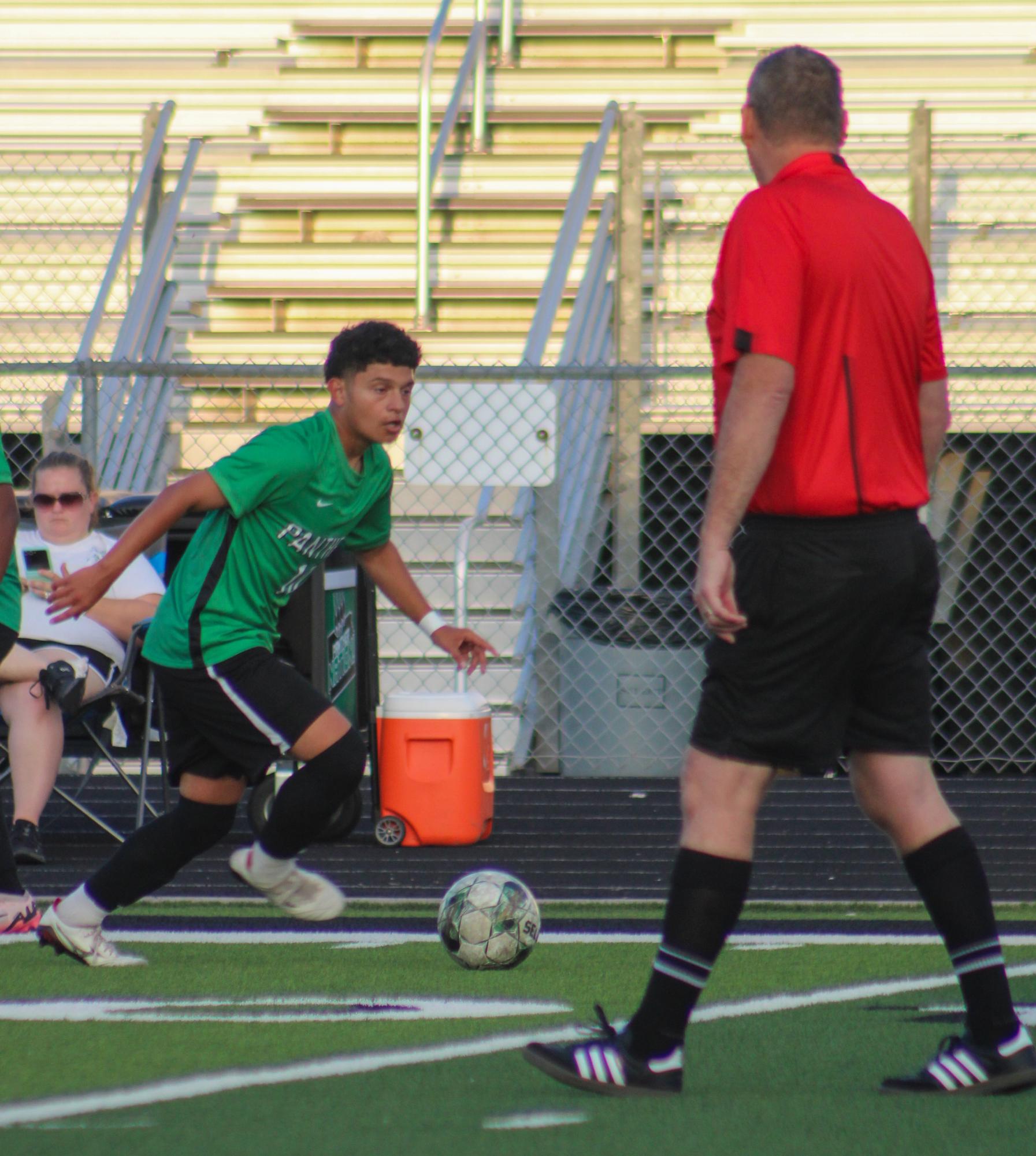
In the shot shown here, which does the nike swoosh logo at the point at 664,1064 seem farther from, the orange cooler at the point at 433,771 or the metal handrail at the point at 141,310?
the metal handrail at the point at 141,310

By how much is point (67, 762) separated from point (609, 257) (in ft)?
14.3

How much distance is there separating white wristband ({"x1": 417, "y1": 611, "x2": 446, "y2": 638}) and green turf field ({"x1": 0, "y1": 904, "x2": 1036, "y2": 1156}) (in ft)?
2.71

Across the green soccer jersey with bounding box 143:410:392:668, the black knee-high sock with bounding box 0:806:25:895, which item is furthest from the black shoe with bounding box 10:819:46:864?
the green soccer jersey with bounding box 143:410:392:668

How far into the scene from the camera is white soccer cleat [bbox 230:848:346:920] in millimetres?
4867

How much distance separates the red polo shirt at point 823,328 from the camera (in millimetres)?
3234

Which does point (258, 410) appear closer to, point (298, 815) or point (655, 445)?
point (655, 445)

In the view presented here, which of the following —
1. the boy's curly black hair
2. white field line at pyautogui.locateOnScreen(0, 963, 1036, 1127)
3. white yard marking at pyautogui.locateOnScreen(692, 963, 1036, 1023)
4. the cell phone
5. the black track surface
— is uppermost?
the boy's curly black hair

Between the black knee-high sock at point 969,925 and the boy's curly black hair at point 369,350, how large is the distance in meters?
2.00

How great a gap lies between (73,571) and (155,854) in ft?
8.80

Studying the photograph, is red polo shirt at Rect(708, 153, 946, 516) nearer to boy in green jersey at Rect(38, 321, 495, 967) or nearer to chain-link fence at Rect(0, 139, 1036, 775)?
boy in green jersey at Rect(38, 321, 495, 967)

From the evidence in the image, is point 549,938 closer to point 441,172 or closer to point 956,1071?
point 956,1071

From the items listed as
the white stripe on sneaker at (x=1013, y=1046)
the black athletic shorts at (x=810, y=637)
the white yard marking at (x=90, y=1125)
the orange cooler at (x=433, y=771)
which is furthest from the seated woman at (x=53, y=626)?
the white stripe on sneaker at (x=1013, y=1046)

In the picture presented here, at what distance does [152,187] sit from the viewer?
12258 mm

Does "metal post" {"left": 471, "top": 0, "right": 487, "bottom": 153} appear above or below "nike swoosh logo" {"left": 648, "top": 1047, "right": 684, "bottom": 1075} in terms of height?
above
